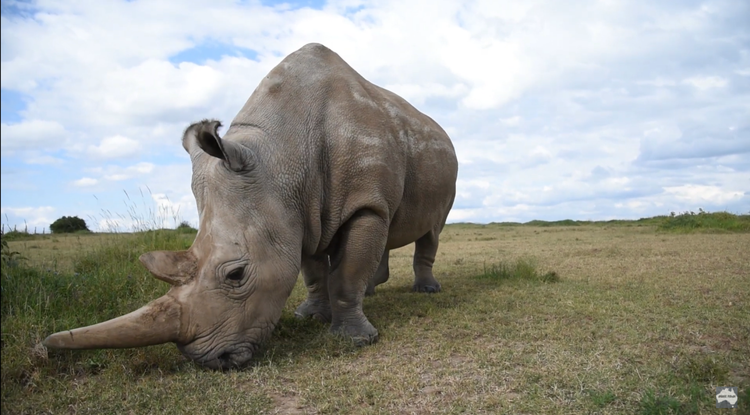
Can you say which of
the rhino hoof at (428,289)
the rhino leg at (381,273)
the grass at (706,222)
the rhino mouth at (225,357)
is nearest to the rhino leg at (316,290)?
the rhino leg at (381,273)

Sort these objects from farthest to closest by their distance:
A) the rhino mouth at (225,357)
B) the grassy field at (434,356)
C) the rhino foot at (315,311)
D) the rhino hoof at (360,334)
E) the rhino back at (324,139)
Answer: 1. the rhino foot at (315,311)
2. the rhino hoof at (360,334)
3. the rhino back at (324,139)
4. the rhino mouth at (225,357)
5. the grassy field at (434,356)

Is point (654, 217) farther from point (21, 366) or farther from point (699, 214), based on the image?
point (21, 366)

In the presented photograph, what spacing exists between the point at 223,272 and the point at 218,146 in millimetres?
795

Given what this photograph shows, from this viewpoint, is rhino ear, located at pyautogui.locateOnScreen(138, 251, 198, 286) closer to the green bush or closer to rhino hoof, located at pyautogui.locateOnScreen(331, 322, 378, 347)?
rhino hoof, located at pyautogui.locateOnScreen(331, 322, 378, 347)

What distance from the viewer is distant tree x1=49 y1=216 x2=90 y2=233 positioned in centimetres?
Result: 1703

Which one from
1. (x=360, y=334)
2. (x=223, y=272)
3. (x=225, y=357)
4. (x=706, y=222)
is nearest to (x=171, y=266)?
(x=223, y=272)

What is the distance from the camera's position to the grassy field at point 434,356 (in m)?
3.16

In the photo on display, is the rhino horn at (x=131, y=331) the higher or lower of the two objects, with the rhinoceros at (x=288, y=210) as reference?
lower

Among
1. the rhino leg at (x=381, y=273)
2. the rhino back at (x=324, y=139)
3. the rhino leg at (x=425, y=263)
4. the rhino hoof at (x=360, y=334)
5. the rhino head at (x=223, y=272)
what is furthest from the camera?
the rhino leg at (x=425, y=263)

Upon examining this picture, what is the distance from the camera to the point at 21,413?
10.3 ft

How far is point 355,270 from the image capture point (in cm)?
457

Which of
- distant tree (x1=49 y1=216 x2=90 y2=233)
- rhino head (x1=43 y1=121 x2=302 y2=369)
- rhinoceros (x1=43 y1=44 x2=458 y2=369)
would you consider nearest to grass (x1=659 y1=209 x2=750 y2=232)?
rhinoceros (x1=43 y1=44 x2=458 y2=369)

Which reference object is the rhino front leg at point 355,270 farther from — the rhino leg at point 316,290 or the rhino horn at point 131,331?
the rhino horn at point 131,331

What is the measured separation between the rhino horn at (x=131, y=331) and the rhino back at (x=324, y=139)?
1076 millimetres
